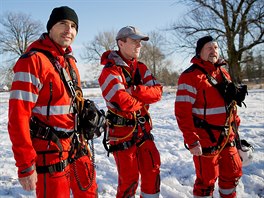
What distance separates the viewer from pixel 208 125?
12.0ft

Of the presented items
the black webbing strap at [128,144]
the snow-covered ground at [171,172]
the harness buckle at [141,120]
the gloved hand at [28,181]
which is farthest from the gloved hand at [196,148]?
the gloved hand at [28,181]

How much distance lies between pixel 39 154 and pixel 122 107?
114 centimetres

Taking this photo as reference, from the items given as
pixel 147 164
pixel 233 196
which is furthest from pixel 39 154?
pixel 233 196

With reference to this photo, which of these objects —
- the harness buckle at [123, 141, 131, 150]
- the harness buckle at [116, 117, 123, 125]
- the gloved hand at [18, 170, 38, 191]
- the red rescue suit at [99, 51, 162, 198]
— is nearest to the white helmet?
the red rescue suit at [99, 51, 162, 198]

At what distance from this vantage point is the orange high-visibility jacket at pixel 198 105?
3576 mm

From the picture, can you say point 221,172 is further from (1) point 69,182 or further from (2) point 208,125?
(1) point 69,182

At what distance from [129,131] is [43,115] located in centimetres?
125

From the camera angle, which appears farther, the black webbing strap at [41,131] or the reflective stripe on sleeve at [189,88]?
the reflective stripe on sleeve at [189,88]

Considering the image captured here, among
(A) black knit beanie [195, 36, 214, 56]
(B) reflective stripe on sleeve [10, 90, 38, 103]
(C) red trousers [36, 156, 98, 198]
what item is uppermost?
(A) black knit beanie [195, 36, 214, 56]

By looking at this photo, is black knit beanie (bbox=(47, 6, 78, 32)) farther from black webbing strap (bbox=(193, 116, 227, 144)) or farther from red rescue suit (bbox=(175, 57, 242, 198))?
black webbing strap (bbox=(193, 116, 227, 144))

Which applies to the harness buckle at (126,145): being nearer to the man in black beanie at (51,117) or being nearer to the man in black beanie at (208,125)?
the man in black beanie at (51,117)

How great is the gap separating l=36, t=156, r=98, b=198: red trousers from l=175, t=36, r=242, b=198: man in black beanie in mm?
1371

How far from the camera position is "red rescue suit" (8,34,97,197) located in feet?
7.74

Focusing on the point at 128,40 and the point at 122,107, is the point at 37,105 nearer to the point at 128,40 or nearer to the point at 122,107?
the point at 122,107
